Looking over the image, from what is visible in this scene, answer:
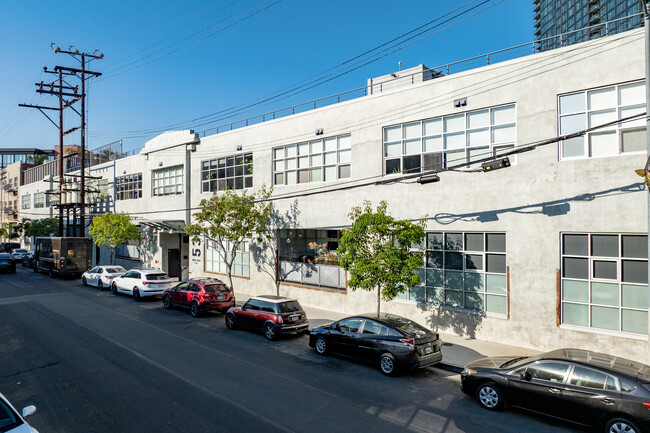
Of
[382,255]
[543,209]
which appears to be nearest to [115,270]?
[382,255]

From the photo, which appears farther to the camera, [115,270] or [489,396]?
[115,270]

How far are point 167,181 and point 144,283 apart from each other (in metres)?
9.93

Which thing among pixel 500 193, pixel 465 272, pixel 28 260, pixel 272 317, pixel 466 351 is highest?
pixel 500 193

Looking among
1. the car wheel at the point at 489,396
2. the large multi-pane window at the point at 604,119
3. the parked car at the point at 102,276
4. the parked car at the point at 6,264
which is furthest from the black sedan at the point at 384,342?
the parked car at the point at 6,264

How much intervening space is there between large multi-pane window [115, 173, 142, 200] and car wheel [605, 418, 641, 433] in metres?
33.3

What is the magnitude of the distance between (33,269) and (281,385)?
39.5m

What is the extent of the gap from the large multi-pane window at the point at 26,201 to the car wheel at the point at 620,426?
71.5m

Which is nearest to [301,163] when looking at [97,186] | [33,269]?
[97,186]

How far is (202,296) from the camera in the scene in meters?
18.7

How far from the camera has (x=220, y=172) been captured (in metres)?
26.1

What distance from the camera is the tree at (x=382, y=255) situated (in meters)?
13.8

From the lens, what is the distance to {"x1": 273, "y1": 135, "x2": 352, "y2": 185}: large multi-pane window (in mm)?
19656

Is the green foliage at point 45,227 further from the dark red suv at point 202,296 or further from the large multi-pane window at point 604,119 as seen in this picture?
the large multi-pane window at point 604,119

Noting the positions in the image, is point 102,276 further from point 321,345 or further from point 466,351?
point 466,351
